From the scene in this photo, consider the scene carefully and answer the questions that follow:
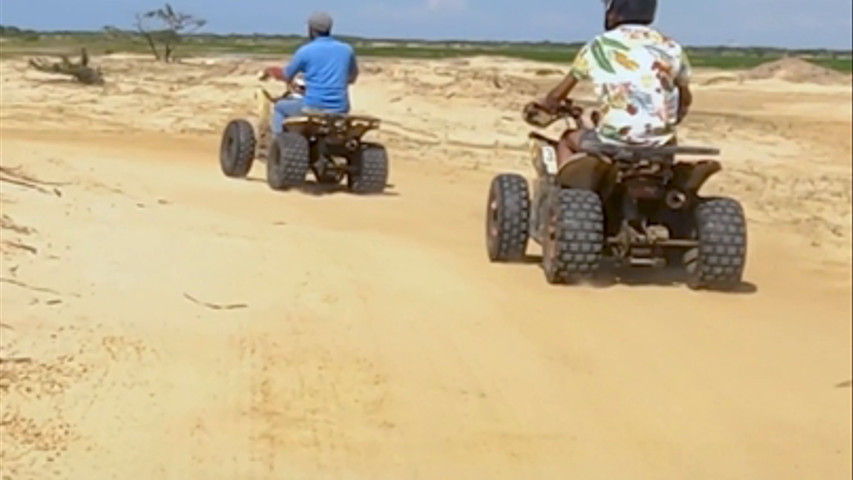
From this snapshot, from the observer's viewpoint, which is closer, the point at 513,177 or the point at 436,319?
the point at 436,319

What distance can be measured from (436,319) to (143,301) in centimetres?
124

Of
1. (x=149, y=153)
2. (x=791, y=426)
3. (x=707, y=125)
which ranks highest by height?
(x=791, y=426)

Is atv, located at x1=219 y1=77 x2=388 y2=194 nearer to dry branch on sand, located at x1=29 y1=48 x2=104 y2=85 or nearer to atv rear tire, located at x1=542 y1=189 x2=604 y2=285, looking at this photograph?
dry branch on sand, located at x1=29 y1=48 x2=104 y2=85

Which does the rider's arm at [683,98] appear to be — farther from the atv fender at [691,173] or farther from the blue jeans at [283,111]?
the blue jeans at [283,111]

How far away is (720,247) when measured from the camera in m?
7.42

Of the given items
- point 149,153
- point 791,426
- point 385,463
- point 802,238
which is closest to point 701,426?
point 791,426

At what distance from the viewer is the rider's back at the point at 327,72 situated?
10794 millimetres

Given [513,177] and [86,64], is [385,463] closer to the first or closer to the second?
[513,177]

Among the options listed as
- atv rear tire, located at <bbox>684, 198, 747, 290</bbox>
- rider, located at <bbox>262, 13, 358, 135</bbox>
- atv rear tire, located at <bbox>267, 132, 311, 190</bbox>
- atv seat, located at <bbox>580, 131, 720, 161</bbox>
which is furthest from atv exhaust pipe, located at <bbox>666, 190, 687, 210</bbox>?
atv rear tire, located at <bbox>267, 132, 311, 190</bbox>

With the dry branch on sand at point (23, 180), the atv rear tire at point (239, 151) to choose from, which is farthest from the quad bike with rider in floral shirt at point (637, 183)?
the atv rear tire at point (239, 151)

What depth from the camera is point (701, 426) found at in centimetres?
476

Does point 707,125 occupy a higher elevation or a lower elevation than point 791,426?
lower

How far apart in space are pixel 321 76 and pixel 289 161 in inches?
25.7

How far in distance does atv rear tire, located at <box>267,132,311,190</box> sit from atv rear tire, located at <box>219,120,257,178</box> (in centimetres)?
69
